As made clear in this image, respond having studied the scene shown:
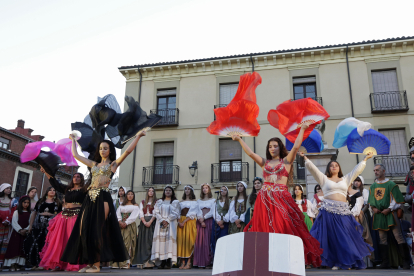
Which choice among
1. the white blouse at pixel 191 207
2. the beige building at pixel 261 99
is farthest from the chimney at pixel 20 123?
the white blouse at pixel 191 207

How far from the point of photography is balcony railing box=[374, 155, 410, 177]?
16.5 meters

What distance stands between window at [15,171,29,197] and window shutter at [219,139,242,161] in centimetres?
1857

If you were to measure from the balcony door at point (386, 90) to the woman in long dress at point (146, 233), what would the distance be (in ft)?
43.0

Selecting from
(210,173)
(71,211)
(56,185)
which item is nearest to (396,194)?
(71,211)

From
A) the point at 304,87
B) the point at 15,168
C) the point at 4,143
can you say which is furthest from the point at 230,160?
the point at 4,143

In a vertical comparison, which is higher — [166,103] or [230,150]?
[166,103]

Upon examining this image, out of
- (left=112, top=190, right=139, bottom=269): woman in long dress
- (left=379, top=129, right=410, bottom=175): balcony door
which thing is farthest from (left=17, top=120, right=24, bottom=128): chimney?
(left=379, top=129, right=410, bottom=175): balcony door

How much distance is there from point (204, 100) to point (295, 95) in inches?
193

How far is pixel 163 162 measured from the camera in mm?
19453

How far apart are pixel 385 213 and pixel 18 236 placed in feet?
25.6

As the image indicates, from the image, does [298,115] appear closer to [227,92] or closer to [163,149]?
[227,92]

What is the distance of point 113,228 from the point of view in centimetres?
524

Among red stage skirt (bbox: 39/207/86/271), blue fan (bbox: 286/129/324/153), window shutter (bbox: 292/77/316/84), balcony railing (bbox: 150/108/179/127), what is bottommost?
red stage skirt (bbox: 39/207/86/271)

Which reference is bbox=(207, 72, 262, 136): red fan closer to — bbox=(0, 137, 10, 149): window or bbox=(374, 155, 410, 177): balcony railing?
bbox=(374, 155, 410, 177): balcony railing
